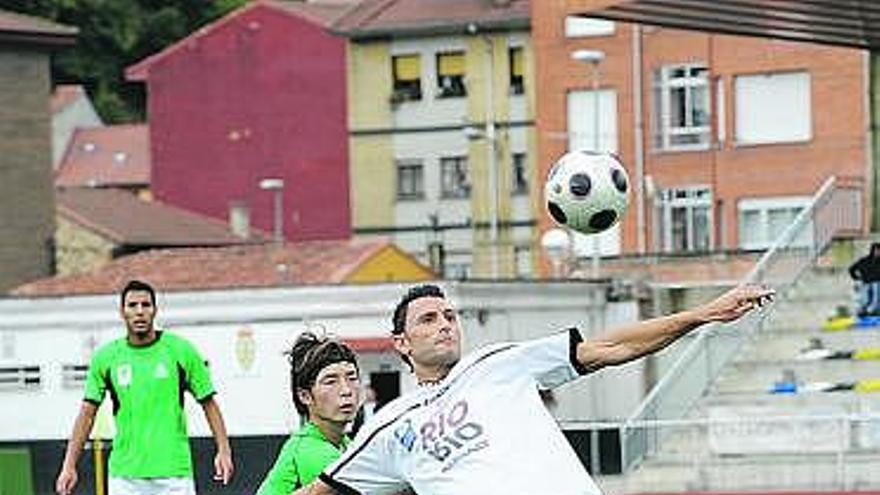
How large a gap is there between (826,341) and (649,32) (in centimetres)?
2507

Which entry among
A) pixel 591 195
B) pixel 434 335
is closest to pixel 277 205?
pixel 591 195

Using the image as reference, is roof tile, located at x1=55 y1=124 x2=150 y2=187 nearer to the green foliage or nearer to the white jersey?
the green foliage

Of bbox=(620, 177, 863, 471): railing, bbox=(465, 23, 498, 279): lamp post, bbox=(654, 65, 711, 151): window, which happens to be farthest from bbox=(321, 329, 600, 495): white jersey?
bbox=(465, 23, 498, 279): lamp post

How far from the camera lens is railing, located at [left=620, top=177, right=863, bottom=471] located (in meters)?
29.5

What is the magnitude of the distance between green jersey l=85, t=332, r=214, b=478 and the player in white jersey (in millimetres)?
6109

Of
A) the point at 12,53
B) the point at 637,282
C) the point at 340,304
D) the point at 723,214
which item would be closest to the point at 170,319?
the point at 340,304

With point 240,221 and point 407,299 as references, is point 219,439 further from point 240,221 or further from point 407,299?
point 240,221

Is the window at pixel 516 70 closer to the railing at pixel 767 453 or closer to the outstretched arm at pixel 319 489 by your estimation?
the railing at pixel 767 453

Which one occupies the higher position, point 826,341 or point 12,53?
point 12,53

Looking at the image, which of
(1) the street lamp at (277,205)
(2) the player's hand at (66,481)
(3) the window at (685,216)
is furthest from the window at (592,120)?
(2) the player's hand at (66,481)

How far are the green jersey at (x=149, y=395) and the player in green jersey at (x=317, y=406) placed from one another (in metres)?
4.79

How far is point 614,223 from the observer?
13.0 metres

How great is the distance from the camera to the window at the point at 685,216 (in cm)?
5769

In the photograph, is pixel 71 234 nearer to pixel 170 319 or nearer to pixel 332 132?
pixel 332 132
